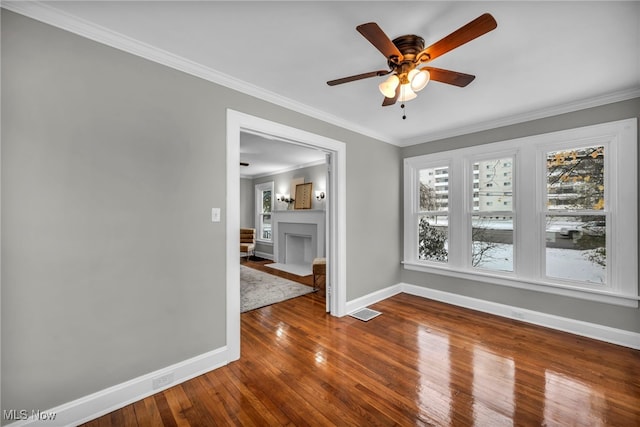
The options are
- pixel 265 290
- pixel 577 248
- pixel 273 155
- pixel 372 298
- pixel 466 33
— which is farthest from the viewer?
pixel 273 155

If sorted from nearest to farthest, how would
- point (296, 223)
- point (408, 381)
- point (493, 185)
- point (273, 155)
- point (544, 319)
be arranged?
1. point (408, 381)
2. point (544, 319)
3. point (493, 185)
4. point (273, 155)
5. point (296, 223)

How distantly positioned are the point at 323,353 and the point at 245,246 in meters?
5.18

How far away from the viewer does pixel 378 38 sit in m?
1.44

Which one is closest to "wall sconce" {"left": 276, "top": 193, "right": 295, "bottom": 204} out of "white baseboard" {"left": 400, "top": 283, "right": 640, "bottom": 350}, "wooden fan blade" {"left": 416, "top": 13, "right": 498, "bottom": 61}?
"white baseboard" {"left": 400, "top": 283, "right": 640, "bottom": 350}

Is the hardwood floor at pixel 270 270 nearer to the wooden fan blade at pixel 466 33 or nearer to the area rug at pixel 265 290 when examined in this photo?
the area rug at pixel 265 290

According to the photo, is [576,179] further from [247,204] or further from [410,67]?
[247,204]

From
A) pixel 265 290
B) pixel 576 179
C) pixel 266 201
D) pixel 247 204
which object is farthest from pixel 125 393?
pixel 247 204

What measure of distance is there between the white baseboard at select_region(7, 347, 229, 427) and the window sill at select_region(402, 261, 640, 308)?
314 centimetres

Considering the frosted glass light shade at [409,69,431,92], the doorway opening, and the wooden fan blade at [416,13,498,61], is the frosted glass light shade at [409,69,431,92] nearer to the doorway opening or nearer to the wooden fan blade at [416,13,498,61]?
the wooden fan blade at [416,13,498,61]

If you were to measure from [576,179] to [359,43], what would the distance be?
294cm

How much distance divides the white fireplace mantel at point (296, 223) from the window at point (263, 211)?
704 millimetres

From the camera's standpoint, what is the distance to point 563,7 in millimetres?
1554

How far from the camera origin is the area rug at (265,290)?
12.9ft

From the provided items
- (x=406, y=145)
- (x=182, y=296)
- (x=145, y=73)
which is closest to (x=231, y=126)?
(x=145, y=73)
